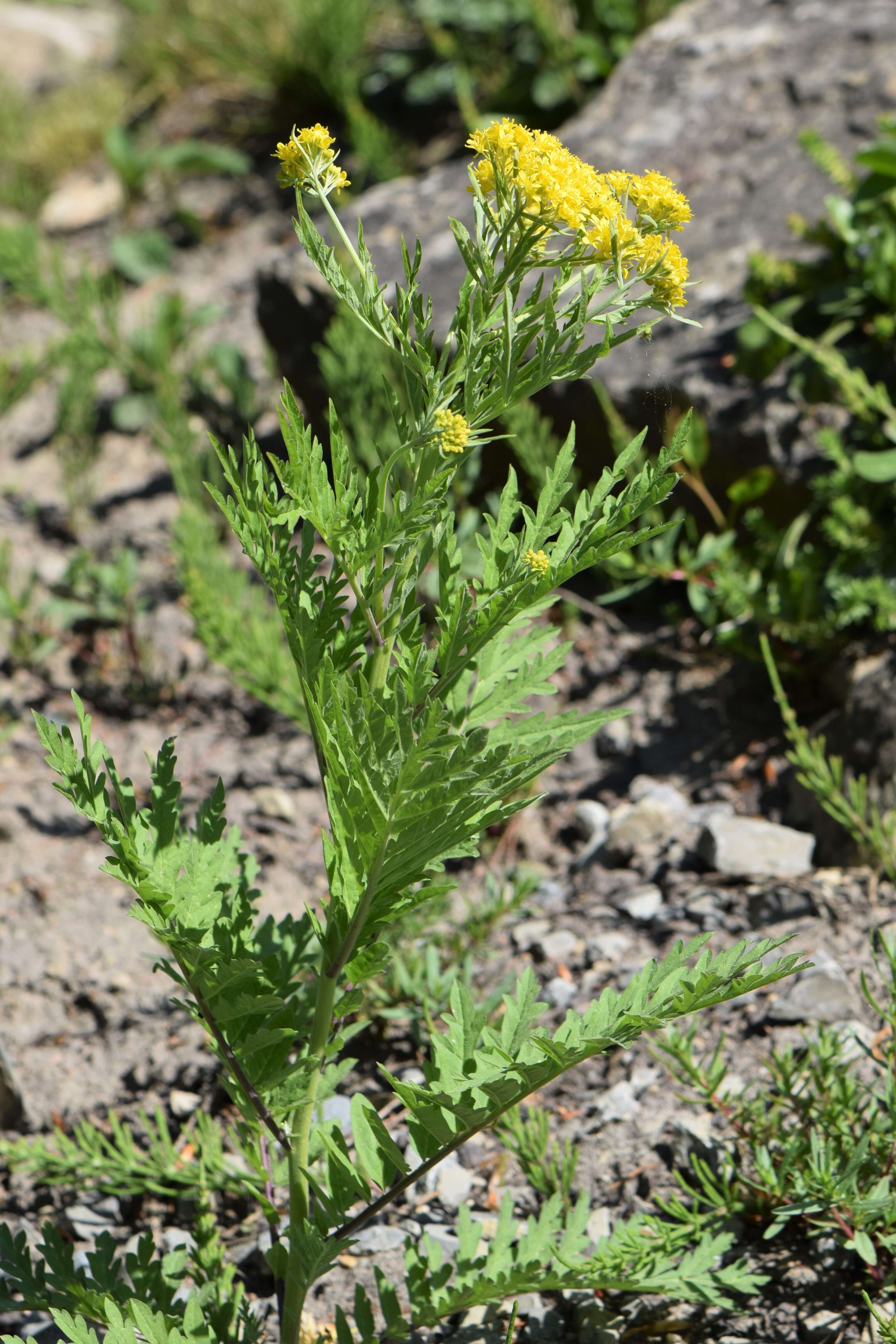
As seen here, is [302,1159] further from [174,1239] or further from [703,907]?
[703,907]

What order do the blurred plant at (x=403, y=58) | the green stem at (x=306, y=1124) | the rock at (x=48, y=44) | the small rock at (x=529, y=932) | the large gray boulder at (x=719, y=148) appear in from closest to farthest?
the green stem at (x=306, y=1124)
the small rock at (x=529, y=932)
the large gray boulder at (x=719, y=148)
the blurred plant at (x=403, y=58)
the rock at (x=48, y=44)

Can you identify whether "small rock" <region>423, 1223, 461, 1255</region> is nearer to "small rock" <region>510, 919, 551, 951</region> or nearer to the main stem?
the main stem

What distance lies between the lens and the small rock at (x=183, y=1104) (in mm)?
2314

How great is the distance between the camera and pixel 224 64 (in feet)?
20.5

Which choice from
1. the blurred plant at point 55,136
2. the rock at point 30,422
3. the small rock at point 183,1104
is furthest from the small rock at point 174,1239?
the blurred plant at point 55,136

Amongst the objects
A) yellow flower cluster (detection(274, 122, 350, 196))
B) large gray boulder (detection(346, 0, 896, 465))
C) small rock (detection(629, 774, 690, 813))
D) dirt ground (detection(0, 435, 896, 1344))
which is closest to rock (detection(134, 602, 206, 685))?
dirt ground (detection(0, 435, 896, 1344))

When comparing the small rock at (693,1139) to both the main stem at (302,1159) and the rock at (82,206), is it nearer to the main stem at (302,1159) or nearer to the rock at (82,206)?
the main stem at (302,1159)

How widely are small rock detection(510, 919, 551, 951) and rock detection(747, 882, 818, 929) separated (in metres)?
0.49

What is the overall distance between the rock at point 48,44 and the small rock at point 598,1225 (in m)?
8.53

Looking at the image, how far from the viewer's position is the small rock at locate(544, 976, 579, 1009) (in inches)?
95.0

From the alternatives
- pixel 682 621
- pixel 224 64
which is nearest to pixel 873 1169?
pixel 682 621

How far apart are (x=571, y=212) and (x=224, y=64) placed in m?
6.03

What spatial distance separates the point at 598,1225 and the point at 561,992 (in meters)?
0.55

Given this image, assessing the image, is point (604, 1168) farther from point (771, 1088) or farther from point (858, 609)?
point (858, 609)
